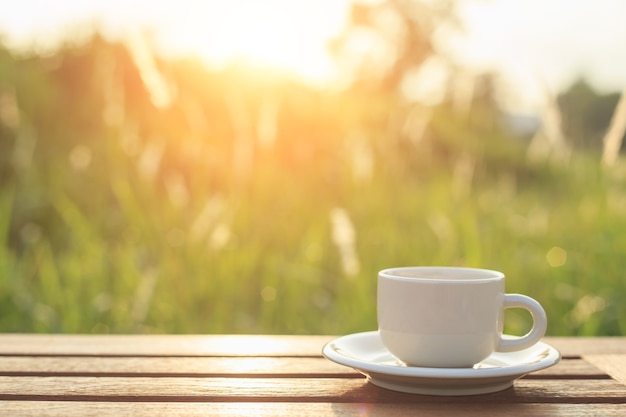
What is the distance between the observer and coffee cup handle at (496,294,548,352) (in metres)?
0.95

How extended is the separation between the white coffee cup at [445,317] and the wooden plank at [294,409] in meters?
0.06

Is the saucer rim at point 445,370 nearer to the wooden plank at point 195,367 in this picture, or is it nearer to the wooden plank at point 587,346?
the wooden plank at point 195,367

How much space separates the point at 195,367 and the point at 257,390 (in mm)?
166

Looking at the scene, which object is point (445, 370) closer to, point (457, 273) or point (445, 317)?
point (445, 317)

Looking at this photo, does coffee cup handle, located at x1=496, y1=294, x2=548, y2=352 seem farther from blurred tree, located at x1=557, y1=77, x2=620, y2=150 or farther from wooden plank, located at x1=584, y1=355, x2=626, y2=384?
blurred tree, located at x1=557, y1=77, x2=620, y2=150

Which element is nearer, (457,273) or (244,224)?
(457,273)

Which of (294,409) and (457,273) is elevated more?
(457,273)

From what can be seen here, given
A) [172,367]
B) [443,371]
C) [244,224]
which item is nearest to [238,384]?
[172,367]

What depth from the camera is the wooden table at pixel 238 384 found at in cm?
86

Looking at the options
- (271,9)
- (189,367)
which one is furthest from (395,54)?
(189,367)

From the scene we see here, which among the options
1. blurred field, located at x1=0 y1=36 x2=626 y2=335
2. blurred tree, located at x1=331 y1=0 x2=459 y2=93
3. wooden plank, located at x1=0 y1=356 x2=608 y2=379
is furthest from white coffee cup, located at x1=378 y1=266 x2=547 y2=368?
blurred tree, located at x1=331 y1=0 x2=459 y2=93

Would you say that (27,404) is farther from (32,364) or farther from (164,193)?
(164,193)

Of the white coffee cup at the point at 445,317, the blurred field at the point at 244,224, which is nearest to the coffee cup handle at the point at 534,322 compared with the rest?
the white coffee cup at the point at 445,317

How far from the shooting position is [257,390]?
0.94m
